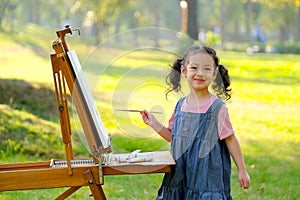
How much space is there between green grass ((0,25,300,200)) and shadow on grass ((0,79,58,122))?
0.6 inches

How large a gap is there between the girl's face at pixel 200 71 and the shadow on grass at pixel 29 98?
560cm

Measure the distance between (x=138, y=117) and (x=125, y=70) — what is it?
12.5 inches

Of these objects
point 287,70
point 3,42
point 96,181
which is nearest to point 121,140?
point 96,181

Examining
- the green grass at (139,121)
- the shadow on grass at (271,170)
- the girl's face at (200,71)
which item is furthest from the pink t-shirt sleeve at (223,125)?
the shadow on grass at (271,170)

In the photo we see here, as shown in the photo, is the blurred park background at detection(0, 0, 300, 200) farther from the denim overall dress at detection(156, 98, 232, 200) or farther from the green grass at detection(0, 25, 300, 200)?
the denim overall dress at detection(156, 98, 232, 200)

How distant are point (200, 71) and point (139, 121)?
18.8 inches

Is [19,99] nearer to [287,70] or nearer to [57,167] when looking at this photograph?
[57,167]

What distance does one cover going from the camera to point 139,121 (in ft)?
13.2

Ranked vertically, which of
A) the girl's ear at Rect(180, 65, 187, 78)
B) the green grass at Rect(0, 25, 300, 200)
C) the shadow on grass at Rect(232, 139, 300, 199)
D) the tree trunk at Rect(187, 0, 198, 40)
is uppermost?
the tree trunk at Rect(187, 0, 198, 40)

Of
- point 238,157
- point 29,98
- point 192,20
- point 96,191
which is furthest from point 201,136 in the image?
point 192,20

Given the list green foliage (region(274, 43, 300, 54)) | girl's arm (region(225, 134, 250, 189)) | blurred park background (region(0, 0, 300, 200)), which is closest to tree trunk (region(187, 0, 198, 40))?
blurred park background (region(0, 0, 300, 200))

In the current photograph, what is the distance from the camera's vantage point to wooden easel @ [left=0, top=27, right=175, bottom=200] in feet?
11.9

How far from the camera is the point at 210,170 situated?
13.0 ft

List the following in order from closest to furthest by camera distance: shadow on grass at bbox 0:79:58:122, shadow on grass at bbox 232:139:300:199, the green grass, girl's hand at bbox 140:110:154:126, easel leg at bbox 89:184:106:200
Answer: easel leg at bbox 89:184:106:200 < the green grass < girl's hand at bbox 140:110:154:126 < shadow on grass at bbox 232:139:300:199 < shadow on grass at bbox 0:79:58:122
